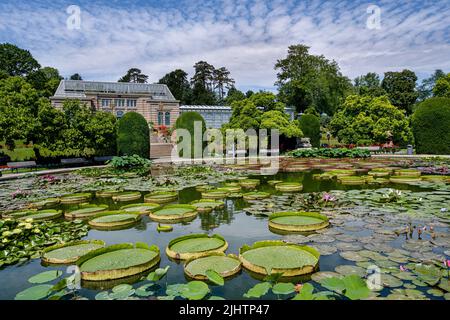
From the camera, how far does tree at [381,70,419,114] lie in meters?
51.3

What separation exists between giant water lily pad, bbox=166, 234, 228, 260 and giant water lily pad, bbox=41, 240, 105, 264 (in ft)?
4.69

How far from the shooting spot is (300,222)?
7.17m

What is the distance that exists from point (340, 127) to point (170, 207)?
2743 centimetres

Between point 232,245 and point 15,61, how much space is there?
196 feet

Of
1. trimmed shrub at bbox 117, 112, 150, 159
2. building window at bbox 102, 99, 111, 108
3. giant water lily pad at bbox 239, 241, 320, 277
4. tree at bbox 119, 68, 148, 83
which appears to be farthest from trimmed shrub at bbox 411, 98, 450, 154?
tree at bbox 119, 68, 148, 83

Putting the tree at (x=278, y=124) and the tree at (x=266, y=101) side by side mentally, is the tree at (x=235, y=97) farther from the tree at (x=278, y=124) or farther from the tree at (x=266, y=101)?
the tree at (x=278, y=124)

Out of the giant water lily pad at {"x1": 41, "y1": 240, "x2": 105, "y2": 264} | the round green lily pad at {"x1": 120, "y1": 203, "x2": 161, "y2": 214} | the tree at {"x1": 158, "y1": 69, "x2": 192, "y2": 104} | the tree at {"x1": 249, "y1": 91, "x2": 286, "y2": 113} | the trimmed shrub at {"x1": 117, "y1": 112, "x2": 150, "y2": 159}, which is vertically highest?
the tree at {"x1": 158, "y1": 69, "x2": 192, "y2": 104}

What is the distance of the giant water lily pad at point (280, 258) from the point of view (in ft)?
15.5

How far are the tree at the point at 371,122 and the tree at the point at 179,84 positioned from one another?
141 feet

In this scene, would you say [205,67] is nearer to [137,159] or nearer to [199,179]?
[137,159]

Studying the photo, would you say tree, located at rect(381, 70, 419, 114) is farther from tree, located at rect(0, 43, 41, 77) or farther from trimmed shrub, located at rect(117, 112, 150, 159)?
tree, located at rect(0, 43, 41, 77)

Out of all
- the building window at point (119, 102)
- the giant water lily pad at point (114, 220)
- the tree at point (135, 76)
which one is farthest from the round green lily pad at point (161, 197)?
the tree at point (135, 76)

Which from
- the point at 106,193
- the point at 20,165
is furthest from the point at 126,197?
the point at 20,165
